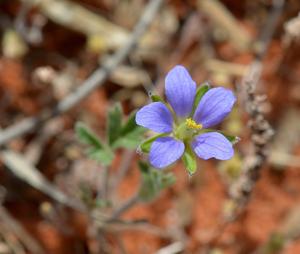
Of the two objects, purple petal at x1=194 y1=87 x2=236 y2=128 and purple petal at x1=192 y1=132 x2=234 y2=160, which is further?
purple petal at x1=194 y1=87 x2=236 y2=128

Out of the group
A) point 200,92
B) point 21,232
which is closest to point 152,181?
point 200,92

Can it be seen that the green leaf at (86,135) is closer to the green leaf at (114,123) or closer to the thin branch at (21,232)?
the green leaf at (114,123)

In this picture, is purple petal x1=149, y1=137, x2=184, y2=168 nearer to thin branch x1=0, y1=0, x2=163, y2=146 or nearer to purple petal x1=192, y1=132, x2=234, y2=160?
purple petal x1=192, y1=132, x2=234, y2=160

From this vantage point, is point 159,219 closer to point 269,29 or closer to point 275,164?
point 275,164

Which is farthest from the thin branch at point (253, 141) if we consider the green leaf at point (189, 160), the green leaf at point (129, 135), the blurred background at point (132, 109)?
the green leaf at point (129, 135)

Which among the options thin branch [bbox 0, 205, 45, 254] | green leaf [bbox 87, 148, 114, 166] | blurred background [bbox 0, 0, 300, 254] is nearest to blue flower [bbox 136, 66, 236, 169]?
green leaf [bbox 87, 148, 114, 166]

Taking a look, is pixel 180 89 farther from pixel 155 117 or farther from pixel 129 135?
pixel 129 135

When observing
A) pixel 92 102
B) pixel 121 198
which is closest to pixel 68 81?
pixel 92 102
